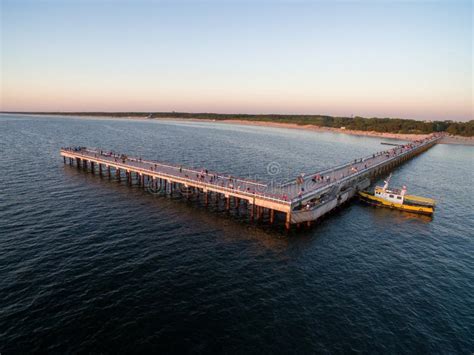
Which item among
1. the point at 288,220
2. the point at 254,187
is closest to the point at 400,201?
the point at 288,220

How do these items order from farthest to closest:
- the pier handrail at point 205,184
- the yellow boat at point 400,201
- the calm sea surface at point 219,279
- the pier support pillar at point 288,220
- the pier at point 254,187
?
1. the yellow boat at point 400,201
2. the pier at point 254,187
3. the pier handrail at point 205,184
4. the pier support pillar at point 288,220
5. the calm sea surface at point 219,279

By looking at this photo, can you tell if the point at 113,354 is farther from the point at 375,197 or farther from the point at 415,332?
the point at 375,197

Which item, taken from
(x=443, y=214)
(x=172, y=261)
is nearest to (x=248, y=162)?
(x=443, y=214)

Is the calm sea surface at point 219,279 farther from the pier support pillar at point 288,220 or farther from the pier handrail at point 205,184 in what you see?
the pier handrail at point 205,184

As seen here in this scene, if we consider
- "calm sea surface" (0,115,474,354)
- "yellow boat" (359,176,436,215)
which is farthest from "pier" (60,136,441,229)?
"yellow boat" (359,176,436,215)

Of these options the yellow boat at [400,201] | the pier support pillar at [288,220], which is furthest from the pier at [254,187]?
the yellow boat at [400,201]

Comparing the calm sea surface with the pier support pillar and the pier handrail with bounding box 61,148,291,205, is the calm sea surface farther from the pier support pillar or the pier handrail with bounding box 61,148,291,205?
the pier handrail with bounding box 61,148,291,205
